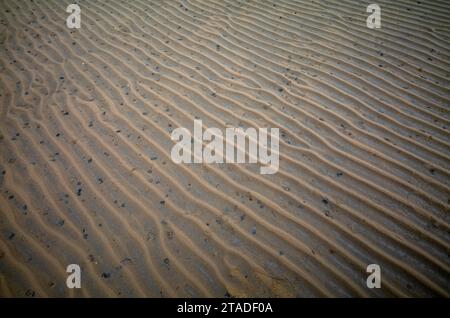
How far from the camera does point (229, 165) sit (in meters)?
2.60

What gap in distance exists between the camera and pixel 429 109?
2.92 metres

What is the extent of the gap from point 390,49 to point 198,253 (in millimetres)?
3703

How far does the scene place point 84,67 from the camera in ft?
12.1

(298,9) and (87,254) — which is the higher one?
(298,9)

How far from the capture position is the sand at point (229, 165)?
6.54ft

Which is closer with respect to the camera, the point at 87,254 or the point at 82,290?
the point at 82,290

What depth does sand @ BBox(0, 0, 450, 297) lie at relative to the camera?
1.99 meters

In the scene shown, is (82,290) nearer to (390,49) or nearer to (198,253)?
(198,253)

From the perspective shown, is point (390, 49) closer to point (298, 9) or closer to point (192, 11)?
point (298, 9)
